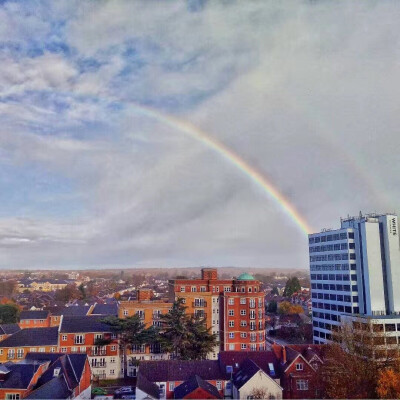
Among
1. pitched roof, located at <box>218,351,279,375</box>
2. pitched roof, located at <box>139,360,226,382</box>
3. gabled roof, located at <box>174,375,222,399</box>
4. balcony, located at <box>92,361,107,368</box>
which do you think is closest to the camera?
gabled roof, located at <box>174,375,222,399</box>

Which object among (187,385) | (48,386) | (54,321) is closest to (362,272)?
(187,385)

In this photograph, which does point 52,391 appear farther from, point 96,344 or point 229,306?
point 229,306

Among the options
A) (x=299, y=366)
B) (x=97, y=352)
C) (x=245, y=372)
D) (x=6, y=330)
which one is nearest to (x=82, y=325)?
(x=97, y=352)

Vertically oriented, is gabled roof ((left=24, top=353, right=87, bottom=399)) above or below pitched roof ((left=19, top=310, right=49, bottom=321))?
below

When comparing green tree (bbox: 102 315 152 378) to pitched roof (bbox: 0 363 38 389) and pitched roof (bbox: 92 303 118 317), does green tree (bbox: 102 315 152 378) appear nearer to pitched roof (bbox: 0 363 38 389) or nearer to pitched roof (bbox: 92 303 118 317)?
pitched roof (bbox: 0 363 38 389)

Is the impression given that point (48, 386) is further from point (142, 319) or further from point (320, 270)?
point (320, 270)

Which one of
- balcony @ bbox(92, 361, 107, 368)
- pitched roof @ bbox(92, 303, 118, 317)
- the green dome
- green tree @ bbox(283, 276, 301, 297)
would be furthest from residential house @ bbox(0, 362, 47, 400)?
green tree @ bbox(283, 276, 301, 297)

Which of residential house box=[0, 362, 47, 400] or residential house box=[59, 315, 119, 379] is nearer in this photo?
residential house box=[0, 362, 47, 400]
